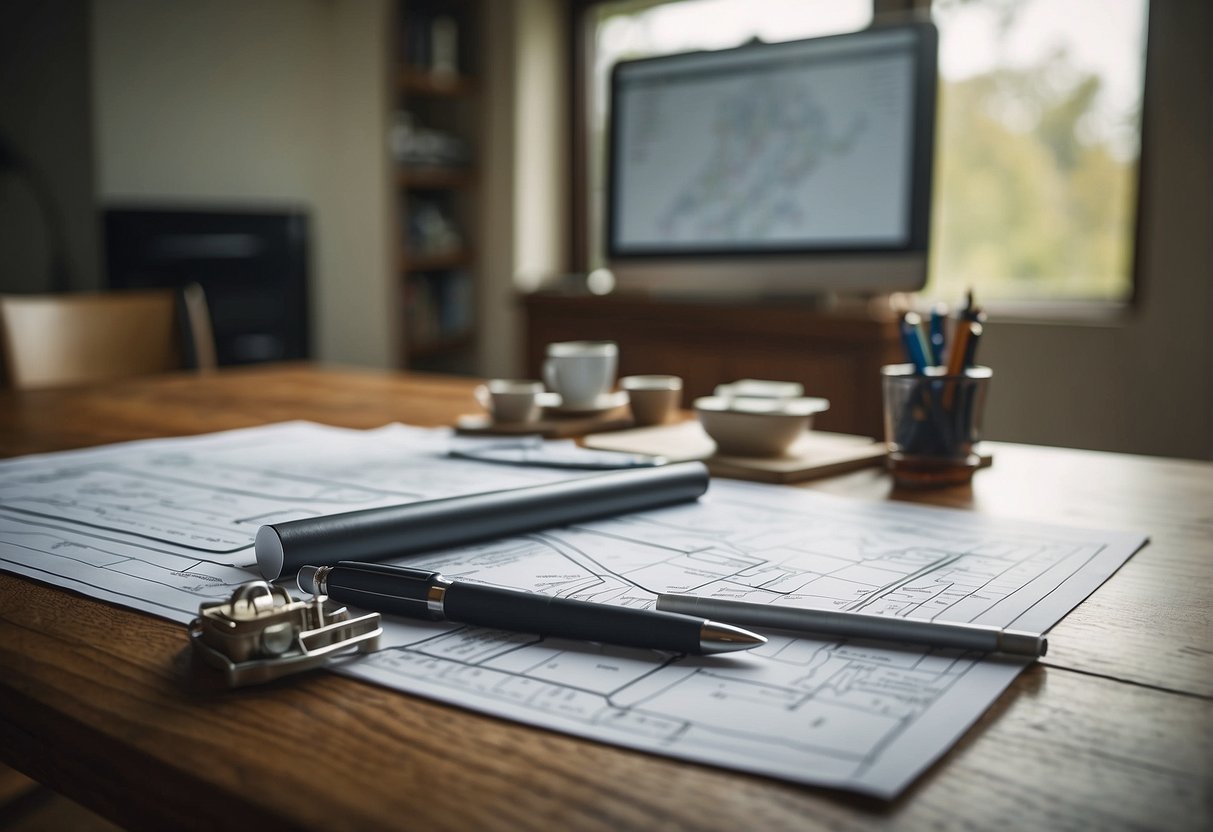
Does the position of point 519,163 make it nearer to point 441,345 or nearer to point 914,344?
point 441,345

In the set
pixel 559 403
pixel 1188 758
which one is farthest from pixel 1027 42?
pixel 1188 758

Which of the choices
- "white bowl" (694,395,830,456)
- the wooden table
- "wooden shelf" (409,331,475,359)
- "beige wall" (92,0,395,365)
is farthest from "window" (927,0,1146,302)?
the wooden table

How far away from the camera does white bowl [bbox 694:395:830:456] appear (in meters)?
0.97

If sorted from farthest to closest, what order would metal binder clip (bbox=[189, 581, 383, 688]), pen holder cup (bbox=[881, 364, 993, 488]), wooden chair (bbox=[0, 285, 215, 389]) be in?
wooden chair (bbox=[0, 285, 215, 389]) → pen holder cup (bbox=[881, 364, 993, 488]) → metal binder clip (bbox=[189, 581, 383, 688])

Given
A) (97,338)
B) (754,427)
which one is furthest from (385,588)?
(97,338)

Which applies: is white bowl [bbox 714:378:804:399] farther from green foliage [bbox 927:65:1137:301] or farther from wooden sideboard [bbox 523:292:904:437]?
green foliage [bbox 927:65:1137:301]

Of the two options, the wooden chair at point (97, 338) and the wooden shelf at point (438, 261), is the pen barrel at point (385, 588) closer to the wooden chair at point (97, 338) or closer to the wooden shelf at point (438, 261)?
the wooden chair at point (97, 338)

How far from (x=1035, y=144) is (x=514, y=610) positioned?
3.01m

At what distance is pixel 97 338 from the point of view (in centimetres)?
193

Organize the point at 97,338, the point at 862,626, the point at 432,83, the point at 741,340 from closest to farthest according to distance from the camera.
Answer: the point at 862,626
the point at 97,338
the point at 741,340
the point at 432,83

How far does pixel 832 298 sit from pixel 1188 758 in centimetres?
219

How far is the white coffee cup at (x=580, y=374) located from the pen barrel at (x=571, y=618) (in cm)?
76

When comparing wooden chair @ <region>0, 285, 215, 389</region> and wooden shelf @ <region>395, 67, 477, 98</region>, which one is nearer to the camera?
wooden chair @ <region>0, 285, 215, 389</region>

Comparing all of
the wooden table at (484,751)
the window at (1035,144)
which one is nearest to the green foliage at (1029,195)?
the window at (1035,144)
